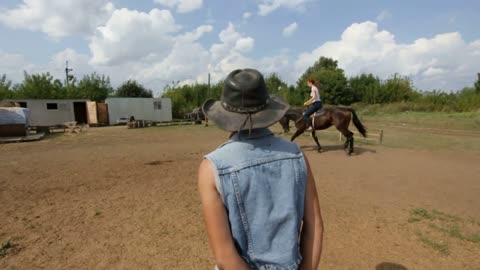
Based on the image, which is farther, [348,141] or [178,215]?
[348,141]

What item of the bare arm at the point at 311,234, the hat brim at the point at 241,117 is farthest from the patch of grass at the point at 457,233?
the hat brim at the point at 241,117

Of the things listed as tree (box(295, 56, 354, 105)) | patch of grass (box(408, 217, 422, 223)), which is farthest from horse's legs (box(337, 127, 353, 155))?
tree (box(295, 56, 354, 105))

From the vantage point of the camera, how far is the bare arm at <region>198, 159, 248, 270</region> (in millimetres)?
1031

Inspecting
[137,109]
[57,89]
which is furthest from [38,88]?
[137,109]

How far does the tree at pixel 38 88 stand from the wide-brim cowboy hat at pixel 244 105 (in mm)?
37965

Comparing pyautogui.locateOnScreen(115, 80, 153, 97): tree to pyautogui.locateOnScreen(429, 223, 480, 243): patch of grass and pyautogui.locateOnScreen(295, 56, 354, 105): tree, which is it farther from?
pyautogui.locateOnScreen(429, 223, 480, 243): patch of grass

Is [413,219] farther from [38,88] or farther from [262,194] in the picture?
[38,88]

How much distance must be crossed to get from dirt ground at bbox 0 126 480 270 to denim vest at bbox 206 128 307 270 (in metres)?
2.07

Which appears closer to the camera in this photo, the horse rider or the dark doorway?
the horse rider

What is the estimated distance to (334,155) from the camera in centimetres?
903

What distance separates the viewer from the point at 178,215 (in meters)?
4.12

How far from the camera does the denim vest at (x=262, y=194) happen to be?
1057 millimetres

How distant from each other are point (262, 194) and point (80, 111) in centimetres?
3074

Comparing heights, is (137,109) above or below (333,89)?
below
